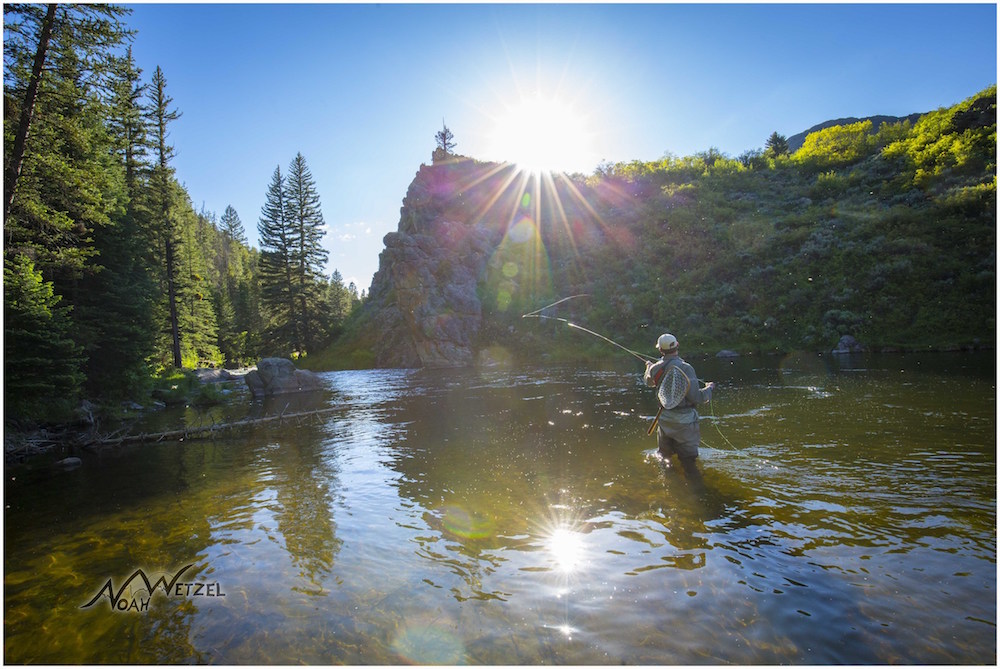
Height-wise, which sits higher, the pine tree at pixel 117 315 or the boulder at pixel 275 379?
the pine tree at pixel 117 315

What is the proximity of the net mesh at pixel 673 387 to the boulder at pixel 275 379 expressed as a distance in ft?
93.7

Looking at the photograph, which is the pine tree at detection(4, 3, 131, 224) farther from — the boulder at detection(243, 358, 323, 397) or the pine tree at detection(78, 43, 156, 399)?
the boulder at detection(243, 358, 323, 397)

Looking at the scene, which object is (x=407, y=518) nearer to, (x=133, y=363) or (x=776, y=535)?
(x=776, y=535)

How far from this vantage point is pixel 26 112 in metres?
14.7

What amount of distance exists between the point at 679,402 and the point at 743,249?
5403 centimetres

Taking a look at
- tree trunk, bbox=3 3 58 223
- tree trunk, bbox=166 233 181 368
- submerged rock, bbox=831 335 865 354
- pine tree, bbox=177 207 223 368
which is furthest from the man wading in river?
pine tree, bbox=177 207 223 368

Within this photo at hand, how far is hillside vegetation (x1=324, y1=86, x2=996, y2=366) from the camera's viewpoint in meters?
41.7

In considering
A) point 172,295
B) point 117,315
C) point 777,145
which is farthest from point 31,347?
point 777,145

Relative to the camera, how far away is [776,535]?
6.64 meters

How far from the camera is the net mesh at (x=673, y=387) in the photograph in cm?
927

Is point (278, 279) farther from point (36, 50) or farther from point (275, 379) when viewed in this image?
point (36, 50)

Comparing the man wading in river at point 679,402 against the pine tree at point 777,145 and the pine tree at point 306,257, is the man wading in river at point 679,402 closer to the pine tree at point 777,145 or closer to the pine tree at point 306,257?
the pine tree at point 306,257

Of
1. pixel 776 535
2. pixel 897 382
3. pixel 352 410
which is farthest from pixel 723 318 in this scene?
pixel 776 535

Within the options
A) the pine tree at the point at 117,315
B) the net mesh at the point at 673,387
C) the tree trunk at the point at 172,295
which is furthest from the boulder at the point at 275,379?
the net mesh at the point at 673,387
